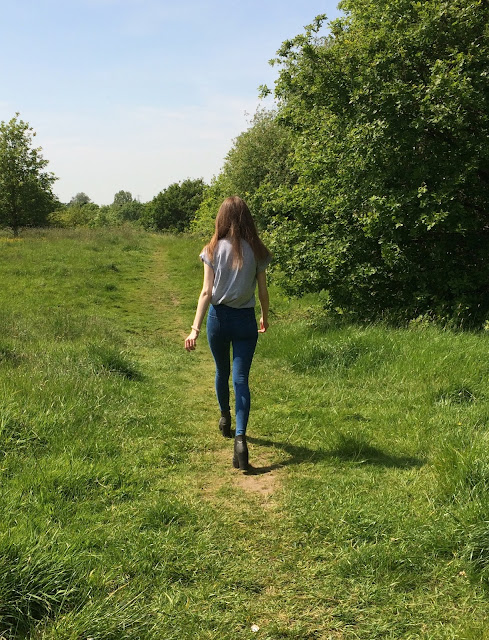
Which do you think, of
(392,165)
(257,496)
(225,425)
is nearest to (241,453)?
(257,496)

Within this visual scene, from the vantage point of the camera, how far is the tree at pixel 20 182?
3033 centimetres

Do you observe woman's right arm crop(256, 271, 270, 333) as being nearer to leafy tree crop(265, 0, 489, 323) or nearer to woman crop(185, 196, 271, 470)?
woman crop(185, 196, 271, 470)

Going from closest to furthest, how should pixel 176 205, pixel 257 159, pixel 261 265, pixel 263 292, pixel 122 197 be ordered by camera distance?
pixel 261 265, pixel 263 292, pixel 257 159, pixel 176 205, pixel 122 197

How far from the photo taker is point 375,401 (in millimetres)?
5348

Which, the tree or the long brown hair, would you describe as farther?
the tree

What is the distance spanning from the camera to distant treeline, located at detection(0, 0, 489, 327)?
24.9 feet

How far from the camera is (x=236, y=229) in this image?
163 inches

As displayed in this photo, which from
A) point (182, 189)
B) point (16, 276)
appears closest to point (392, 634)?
point (16, 276)

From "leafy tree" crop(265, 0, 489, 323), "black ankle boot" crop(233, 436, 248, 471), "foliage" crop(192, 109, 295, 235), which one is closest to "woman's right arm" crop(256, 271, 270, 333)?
"black ankle boot" crop(233, 436, 248, 471)

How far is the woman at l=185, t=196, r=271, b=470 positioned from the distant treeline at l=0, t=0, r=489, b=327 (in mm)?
4277

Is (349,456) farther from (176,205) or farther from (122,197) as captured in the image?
(122,197)

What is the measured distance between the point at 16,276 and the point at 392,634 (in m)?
15.3

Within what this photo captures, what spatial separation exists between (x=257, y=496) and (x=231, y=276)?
1.79 m

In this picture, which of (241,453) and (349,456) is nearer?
(241,453)
